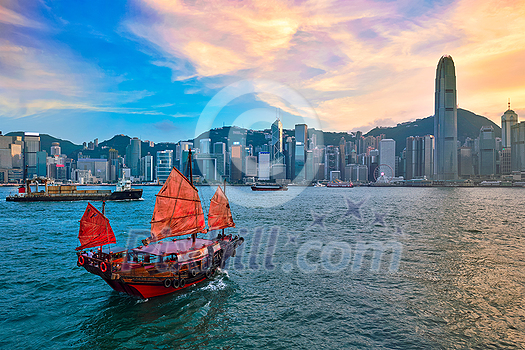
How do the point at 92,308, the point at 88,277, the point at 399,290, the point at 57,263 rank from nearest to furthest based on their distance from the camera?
the point at 92,308 → the point at 399,290 → the point at 88,277 → the point at 57,263

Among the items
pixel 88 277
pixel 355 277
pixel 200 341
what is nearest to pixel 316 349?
pixel 200 341

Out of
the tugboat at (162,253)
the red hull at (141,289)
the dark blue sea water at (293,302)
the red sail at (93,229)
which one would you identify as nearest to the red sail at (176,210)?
the tugboat at (162,253)

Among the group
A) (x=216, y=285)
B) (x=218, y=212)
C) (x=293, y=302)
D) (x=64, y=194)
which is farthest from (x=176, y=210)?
(x=64, y=194)

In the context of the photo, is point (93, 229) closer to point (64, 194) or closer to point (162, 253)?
point (162, 253)

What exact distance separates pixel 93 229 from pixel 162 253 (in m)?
5.44

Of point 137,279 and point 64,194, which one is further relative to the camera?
point 64,194

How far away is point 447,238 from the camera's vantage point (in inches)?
1730

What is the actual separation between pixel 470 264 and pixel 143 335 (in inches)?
1252

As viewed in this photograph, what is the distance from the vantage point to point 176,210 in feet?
84.1

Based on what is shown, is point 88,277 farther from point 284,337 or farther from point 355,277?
point 355,277

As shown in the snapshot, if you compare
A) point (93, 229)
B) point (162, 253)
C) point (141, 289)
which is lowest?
point (141, 289)

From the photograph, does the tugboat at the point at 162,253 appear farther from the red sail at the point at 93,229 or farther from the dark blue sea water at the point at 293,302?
the dark blue sea water at the point at 293,302

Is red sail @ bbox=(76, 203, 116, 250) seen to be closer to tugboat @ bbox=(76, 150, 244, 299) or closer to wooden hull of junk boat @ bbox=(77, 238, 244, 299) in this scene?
tugboat @ bbox=(76, 150, 244, 299)

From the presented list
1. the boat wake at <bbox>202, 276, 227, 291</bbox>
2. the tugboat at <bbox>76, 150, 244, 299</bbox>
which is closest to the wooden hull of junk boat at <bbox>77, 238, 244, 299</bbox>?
the tugboat at <bbox>76, 150, 244, 299</bbox>
